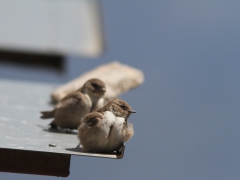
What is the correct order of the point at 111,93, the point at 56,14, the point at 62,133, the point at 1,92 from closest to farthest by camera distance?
the point at 62,133 < the point at 111,93 < the point at 1,92 < the point at 56,14

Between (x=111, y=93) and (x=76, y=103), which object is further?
(x=111, y=93)

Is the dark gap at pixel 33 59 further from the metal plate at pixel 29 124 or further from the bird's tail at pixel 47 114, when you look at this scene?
the bird's tail at pixel 47 114

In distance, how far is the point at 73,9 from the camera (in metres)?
21.2

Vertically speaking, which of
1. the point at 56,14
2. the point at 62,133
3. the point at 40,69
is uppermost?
the point at 56,14

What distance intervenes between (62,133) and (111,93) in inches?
61.3

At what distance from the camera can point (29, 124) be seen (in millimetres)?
7504

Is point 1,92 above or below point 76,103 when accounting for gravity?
above

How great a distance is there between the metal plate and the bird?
0.12 meters

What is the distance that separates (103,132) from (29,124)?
214 centimetres

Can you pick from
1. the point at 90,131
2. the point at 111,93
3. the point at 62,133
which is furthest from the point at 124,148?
the point at 111,93

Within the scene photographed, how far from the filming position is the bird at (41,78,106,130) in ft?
23.6

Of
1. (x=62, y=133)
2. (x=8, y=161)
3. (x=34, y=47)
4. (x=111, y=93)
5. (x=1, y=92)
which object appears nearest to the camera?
(x=8, y=161)

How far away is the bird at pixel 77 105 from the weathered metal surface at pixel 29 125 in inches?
4.5

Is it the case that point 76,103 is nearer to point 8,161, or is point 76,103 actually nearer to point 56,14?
point 8,161
